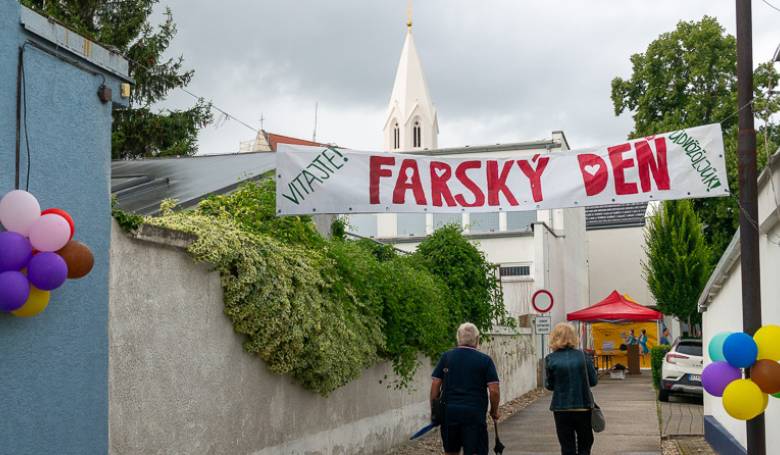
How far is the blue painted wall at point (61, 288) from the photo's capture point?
601 centimetres

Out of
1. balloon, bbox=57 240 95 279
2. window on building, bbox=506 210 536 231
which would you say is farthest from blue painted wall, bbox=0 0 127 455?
window on building, bbox=506 210 536 231

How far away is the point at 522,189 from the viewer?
9.97 metres

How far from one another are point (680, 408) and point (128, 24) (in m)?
18.1

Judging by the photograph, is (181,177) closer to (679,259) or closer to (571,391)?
(571,391)

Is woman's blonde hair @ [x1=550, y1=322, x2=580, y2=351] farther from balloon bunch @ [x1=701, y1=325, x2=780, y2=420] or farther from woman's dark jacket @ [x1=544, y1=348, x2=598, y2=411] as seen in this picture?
balloon bunch @ [x1=701, y1=325, x2=780, y2=420]

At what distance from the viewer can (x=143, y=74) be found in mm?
26188

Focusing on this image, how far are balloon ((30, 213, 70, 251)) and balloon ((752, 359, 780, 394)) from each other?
15.5 ft

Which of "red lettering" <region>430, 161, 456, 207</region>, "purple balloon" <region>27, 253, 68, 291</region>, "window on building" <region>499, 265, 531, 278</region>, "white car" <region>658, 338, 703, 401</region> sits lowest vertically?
"white car" <region>658, 338, 703, 401</region>

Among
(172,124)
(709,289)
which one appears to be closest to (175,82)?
(172,124)

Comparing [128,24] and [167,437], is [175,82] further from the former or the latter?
[167,437]

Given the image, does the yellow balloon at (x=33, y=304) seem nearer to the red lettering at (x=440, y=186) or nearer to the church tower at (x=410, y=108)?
the red lettering at (x=440, y=186)

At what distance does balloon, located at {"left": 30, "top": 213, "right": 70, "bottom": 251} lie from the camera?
557 centimetres

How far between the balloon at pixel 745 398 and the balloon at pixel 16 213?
189 inches

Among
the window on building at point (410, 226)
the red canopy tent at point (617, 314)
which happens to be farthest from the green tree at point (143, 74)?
the red canopy tent at point (617, 314)
